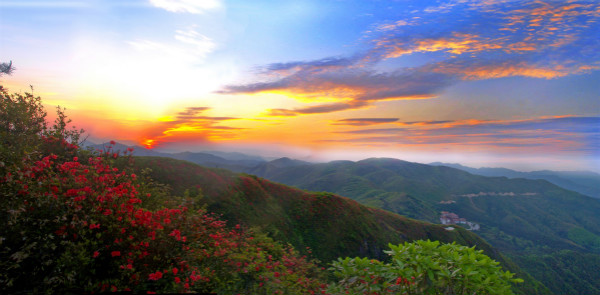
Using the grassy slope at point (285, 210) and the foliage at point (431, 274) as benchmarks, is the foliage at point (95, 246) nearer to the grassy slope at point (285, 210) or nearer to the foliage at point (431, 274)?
the foliage at point (431, 274)

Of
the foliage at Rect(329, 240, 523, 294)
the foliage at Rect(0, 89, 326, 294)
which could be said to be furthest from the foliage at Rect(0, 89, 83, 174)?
the foliage at Rect(329, 240, 523, 294)

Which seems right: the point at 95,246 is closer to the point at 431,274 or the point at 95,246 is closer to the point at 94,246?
the point at 94,246

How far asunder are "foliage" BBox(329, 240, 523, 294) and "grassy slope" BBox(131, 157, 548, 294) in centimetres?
1796

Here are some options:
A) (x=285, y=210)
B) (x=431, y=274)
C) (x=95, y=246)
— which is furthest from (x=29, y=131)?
(x=285, y=210)

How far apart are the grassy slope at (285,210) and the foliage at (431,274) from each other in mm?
17962

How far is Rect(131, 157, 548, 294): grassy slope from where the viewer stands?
25234 millimetres

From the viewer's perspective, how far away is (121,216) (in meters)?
5.71

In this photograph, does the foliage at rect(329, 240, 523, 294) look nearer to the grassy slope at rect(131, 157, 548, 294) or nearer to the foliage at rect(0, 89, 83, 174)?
the foliage at rect(0, 89, 83, 174)

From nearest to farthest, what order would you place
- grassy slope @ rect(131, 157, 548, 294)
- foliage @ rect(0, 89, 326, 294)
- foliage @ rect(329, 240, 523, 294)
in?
foliage @ rect(0, 89, 326, 294) < foliage @ rect(329, 240, 523, 294) < grassy slope @ rect(131, 157, 548, 294)

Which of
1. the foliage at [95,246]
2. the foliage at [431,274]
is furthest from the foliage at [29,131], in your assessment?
the foliage at [431,274]

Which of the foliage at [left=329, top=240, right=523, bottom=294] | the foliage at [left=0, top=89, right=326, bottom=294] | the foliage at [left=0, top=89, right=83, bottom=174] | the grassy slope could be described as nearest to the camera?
the foliage at [left=0, top=89, right=326, bottom=294]

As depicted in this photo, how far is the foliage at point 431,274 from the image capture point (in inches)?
204

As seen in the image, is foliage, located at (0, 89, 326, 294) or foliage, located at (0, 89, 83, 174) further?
foliage, located at (0, 89, 83, 174)

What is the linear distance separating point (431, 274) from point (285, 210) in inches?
1047
